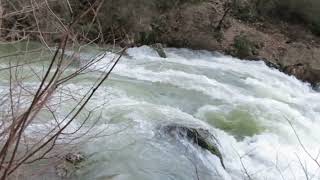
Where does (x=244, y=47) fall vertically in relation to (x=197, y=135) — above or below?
below

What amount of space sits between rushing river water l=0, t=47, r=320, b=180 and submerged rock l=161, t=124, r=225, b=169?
92mm

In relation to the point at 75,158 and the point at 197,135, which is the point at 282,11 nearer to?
the point at 197,135

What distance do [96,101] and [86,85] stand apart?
0.43 metres

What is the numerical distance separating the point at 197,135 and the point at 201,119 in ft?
3.64

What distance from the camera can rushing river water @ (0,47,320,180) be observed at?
20.7 feet

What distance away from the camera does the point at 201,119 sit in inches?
317

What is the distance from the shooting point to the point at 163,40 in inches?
510

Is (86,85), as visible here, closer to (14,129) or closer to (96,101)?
(96,101)

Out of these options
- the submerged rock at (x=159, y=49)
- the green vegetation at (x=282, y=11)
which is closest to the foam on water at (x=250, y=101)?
the submerged rock at (x=159, y=49)

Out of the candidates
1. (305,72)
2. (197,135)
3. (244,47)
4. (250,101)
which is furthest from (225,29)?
(197,135)

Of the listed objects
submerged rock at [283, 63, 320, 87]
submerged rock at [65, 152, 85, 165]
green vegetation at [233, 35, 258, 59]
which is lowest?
submerged rock at [283, 63, 320, 87]

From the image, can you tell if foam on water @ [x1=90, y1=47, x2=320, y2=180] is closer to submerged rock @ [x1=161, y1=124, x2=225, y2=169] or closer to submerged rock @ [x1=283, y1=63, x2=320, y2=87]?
submerged rock @ [x1=161, y1=124, x2=225, y2=169]

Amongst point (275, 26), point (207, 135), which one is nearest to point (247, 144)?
point (207, 135)

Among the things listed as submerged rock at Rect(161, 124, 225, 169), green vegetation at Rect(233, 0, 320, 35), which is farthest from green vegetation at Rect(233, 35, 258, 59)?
submerged rock at Rect(161, 124, 225, 169)
